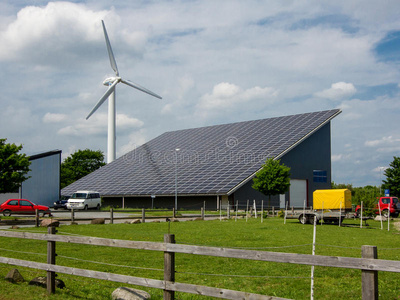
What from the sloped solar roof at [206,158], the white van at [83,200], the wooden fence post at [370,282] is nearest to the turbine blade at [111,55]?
the sloped solar roof at [206,158]

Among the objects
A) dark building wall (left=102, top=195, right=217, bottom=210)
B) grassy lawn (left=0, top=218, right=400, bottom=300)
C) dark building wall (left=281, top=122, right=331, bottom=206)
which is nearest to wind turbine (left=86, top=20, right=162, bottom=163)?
dark building wall (left=102, top=195, right=217, bottom=210)

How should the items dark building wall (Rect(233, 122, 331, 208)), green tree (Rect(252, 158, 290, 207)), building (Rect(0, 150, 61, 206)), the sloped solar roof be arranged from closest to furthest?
green tree (Rect(252, 158, 290, 207)), the sloped solar roof, dark building wall (Rect(233, 122, 331, 208)), building (Rect(0, 150, 61, 206))

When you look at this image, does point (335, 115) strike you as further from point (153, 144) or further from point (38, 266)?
point (38, 266)

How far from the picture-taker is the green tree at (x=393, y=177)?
218ft

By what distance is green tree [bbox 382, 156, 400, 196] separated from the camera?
66.6 m

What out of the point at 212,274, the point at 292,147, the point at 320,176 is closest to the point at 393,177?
the point at 320,176

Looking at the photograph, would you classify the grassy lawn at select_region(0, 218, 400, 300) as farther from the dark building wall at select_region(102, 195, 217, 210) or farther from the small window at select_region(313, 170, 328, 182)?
the small window at select_region(313, 170, 328, 182)

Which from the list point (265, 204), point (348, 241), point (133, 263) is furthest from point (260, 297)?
point (265, 204)

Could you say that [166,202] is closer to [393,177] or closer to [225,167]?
[225,167]

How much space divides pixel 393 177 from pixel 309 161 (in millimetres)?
16012

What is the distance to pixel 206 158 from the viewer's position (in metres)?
61.7

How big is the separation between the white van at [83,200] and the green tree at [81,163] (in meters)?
52.1

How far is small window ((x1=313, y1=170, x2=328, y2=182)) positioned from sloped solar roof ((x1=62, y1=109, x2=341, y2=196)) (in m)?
6.27

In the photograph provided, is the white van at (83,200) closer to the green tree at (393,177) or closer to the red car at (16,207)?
the red car at (16,207)
